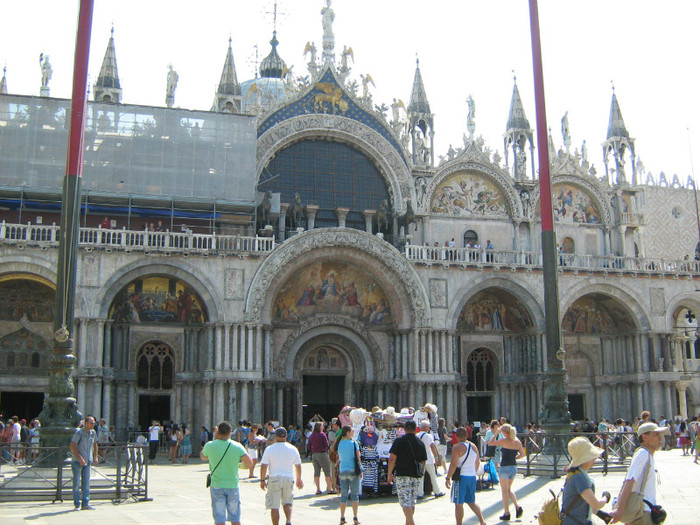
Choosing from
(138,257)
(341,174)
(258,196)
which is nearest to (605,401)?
(341,174)

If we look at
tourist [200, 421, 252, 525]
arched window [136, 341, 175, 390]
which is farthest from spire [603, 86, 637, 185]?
tourist [200, 421, 252, 525]

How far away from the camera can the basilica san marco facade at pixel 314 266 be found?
33875 millimetres

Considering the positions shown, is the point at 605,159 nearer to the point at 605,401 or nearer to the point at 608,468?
Answer: the point at 605,401

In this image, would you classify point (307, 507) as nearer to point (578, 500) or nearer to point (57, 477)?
point (57, 477)

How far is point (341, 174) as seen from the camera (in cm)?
3950

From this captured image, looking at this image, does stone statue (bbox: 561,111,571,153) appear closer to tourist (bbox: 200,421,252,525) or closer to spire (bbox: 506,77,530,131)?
spire (bbox: 506,77,530,131)

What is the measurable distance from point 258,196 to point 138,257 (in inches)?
267

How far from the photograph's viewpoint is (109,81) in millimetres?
38500

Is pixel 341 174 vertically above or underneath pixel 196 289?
above

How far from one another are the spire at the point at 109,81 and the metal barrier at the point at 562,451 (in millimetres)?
24507

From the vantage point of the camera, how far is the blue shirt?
51.6 feet

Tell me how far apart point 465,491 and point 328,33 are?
30683 millimetres

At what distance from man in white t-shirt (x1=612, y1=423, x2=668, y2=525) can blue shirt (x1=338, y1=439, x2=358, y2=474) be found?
733cm

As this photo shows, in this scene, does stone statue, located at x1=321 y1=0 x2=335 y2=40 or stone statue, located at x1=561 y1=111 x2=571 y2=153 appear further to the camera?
stone statue, located at x1=561 y1=111 x2=571 y2=153
